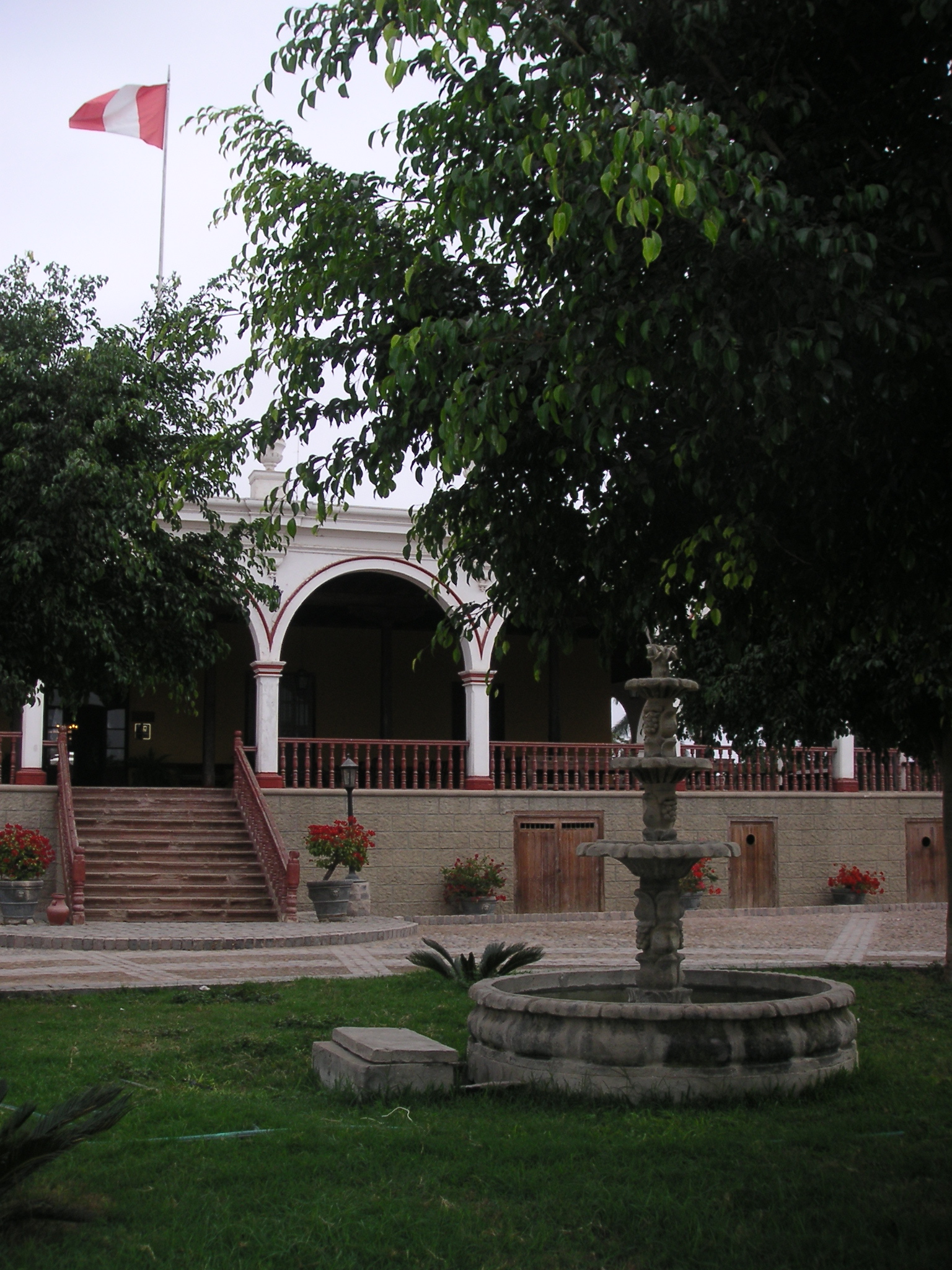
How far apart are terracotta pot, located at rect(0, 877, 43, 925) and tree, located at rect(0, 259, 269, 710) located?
6356 mm

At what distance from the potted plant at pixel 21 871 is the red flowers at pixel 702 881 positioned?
9102 mm

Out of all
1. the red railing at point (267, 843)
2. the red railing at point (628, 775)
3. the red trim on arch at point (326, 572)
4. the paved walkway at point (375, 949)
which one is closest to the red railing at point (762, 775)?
the red railing at point (628, 775)

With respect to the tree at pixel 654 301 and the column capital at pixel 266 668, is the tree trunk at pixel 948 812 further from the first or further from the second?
the column capital at pixel 266 668

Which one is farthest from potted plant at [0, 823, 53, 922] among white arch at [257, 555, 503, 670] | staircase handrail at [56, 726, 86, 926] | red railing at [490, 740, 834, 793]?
red railing at [490, 740, 834, 793]

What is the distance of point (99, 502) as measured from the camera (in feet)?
30.9

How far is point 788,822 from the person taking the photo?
21.3 meters

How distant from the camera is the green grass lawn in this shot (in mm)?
4016

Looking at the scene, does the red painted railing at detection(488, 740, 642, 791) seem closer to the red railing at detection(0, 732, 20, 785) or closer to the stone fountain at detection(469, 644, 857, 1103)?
the red railing at detection(0, 732, 20, 785)

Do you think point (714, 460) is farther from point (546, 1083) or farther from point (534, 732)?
point (534, 732)

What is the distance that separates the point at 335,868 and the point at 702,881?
19.2 ft

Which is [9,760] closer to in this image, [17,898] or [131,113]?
Result: [17,898]

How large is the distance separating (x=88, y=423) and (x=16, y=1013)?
4359mm

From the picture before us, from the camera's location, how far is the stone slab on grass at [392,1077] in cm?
610

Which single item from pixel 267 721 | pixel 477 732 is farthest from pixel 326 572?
pixel 477 732
